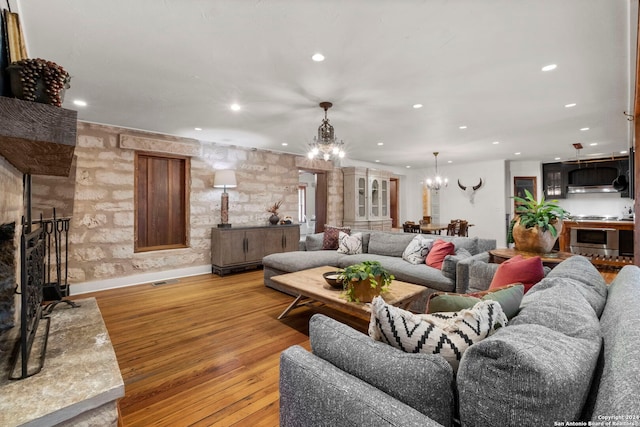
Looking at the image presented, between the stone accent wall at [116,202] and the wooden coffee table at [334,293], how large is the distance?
2.70 meters

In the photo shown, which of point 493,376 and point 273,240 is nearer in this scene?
point 493,376

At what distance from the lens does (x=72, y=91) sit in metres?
2.97

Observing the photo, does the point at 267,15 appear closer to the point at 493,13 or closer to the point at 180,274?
the point at 493,13

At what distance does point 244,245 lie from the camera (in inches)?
Result: 203

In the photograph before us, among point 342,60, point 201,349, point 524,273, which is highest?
point 342,60

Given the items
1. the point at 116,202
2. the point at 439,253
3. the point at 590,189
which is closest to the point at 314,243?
the point at 439,253

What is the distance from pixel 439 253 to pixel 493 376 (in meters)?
2.93

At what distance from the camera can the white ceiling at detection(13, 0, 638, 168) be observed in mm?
1805

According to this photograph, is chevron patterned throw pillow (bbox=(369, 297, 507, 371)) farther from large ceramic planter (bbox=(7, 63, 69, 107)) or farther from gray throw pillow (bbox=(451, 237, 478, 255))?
gray throw pillow (bbox=(451, 237, 478, 255))

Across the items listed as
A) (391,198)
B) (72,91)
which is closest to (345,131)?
(72,91)

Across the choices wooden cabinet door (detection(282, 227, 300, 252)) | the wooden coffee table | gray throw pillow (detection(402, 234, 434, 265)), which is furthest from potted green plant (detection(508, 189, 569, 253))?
wooden cabinet door (detection(282, 227, 300, 252))

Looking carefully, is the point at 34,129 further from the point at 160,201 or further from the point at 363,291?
the point at 160,201

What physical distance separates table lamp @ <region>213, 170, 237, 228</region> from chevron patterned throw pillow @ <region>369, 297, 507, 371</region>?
4436 millimetres

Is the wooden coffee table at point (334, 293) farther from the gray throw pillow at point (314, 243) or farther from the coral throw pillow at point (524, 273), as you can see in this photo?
the gray throw pillow at point (314, 243)
